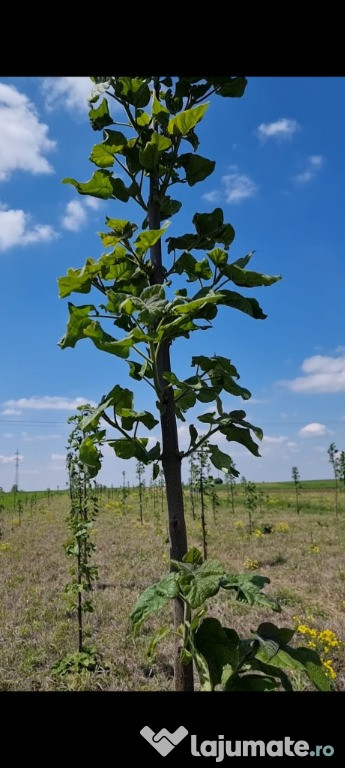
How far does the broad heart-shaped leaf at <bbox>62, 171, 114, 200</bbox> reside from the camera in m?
1.64

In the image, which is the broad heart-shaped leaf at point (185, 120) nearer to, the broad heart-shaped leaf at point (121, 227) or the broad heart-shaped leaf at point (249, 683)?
the broad heart-shaped leaf at point (121, 227)

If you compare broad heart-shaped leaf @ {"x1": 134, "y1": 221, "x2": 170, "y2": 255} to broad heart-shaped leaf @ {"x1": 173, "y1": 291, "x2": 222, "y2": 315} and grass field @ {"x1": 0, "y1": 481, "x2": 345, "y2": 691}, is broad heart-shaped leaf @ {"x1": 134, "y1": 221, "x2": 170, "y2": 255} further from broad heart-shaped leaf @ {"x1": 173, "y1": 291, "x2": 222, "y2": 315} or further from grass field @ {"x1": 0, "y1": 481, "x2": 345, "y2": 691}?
grass field @ {"x1": 0, "y1": 481, "x2": 345, "y2": 691}

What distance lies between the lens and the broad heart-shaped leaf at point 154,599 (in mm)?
1273

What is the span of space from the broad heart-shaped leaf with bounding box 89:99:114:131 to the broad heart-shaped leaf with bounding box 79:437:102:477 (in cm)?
116

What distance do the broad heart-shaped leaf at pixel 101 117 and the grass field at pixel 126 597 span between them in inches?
213

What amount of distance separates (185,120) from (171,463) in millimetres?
1157

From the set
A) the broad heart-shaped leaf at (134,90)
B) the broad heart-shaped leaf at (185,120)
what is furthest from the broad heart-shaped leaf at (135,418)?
the broad heart-shaped leaf at (134,90)

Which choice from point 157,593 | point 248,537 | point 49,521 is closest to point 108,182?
point 157,593

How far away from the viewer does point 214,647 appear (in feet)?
4.54

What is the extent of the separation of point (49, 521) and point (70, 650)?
1651 cm
